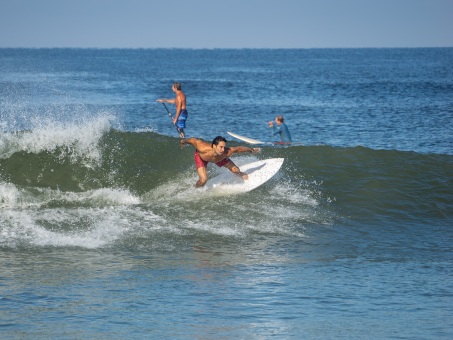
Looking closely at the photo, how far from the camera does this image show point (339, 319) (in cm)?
908

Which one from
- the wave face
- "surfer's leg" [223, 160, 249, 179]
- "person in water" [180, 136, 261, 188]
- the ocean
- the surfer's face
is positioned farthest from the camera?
"surfer's leg" [223, 160, 249, 179]

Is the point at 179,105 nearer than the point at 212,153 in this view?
No

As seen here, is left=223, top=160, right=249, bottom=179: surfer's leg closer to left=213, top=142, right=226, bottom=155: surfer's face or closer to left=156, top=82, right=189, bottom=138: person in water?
left=213, top=142, right=226, bottom=155: surfer's face

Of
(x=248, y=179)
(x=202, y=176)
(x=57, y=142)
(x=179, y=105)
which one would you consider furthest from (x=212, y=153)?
(x=57, y=142)

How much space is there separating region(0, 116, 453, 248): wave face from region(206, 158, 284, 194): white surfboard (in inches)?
8.9

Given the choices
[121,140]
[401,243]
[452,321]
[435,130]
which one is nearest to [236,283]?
[452,321]

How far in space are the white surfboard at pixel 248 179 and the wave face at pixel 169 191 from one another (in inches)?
8.9

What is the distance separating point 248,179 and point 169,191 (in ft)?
6.05

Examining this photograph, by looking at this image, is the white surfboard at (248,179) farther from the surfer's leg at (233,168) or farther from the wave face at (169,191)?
the surfer's leg at (233,168)

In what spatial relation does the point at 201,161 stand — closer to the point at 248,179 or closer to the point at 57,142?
the point at 248,179

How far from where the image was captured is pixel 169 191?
54.6 feet

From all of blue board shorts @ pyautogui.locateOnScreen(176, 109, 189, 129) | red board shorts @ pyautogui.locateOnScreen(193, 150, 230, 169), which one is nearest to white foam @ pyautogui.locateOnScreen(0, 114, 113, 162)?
blue board shorts @ pyautogui.locateOnScreen(176, 109, 189, 129)

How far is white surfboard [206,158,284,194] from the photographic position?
16250mm

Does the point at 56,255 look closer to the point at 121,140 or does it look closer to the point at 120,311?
the point at 120,311
